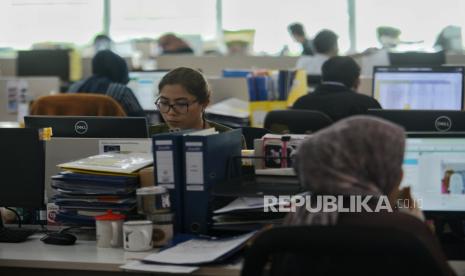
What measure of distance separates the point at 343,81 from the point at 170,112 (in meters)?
1.63

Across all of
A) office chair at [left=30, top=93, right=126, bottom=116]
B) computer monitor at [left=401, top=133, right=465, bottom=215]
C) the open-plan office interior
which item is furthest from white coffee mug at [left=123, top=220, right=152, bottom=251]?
office chair at [left=30, top=93, right=126, bottom=116]

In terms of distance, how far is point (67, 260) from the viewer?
91.4 inches

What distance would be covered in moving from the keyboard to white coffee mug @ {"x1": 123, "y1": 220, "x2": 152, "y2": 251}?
17.1 inches

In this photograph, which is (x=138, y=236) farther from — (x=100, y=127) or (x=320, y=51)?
(x=320, y=51)

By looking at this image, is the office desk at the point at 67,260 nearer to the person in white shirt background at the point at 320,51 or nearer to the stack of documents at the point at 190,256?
the stack of documents at the point at 190,256

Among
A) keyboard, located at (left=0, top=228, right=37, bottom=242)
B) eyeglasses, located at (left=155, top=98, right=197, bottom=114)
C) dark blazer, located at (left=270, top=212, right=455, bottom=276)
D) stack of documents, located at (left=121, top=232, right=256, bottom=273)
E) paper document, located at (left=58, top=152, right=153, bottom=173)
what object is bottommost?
keyboard, located at (left=0, top=228, right=37, bottom=242)

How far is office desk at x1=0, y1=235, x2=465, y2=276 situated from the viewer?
2.25 meters

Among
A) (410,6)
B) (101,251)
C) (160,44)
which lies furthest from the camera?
(410,6)

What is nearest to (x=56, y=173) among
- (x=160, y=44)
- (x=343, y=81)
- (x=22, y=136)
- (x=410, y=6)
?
(x=22, y=136)

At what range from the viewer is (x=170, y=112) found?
337cm

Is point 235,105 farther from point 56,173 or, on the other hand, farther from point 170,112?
point 56,173

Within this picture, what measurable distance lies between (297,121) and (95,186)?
6.06 feet

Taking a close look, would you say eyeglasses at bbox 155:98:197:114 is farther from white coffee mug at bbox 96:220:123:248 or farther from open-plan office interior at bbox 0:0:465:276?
white coffee mug at bbox 96:220:123:248

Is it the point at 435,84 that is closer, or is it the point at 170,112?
the point at 170,112
